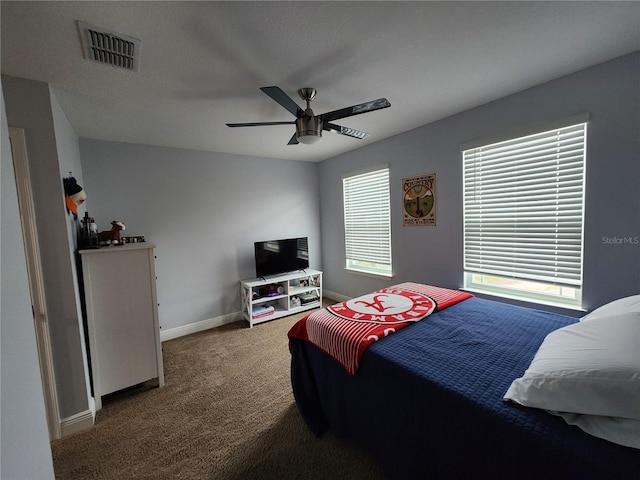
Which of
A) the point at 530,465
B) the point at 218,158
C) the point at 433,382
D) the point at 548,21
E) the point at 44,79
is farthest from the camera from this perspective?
the point at 218,158

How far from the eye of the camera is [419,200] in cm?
306

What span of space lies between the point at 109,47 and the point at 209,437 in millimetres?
2482

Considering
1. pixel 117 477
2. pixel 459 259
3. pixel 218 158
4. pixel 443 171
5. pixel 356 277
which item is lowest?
pixel 117 477

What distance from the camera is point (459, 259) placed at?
9.01ft

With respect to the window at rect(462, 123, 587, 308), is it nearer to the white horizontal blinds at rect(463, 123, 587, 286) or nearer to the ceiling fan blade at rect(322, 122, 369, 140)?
the white horizontal blinds at rect(463, 123, 587, 286)

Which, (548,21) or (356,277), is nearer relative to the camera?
(548,21)

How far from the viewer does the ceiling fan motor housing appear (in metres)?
1.93

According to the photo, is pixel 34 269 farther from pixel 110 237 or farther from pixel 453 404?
pixel 453 404

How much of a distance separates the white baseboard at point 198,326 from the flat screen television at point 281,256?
2.36ft

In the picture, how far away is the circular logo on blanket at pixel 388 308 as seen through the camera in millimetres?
1765

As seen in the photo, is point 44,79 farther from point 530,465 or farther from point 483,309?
point 483,309

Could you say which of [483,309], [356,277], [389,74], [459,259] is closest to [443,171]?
[459,259]

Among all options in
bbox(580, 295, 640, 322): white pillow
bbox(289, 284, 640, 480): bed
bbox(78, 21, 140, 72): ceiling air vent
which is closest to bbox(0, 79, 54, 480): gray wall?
bbox(78, 21, 140, 72): ceiling air vent

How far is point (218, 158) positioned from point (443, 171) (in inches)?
112
